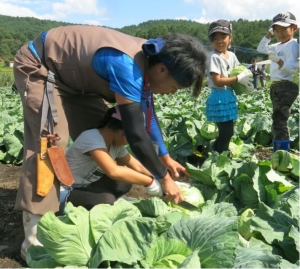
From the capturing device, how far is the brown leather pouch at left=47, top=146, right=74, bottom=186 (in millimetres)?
2586

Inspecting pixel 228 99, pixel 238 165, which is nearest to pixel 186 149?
pixel 228 99

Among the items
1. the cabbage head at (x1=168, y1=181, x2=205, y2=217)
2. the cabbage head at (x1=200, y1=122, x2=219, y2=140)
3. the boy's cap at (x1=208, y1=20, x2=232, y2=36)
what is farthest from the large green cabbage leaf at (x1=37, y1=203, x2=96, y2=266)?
the cabbage head at (x1=200, y1=122, x2=219, y2=140)

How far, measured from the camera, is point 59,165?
2613 millimetres

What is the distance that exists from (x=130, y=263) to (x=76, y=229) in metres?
0.31

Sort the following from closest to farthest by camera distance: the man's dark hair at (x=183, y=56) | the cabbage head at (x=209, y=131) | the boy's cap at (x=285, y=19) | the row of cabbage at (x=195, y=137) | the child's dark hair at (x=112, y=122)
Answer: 1. the man's dark hair at (x=183, y=56)
2. the child's dark hair at (x=112, y=122)
3. the boy's cap at (x=285, y=19)
4. the row of cabbage at (x=195, y=137)
5. the cabbage head at (x=209, y=131)

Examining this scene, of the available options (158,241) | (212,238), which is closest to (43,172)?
(158,241)

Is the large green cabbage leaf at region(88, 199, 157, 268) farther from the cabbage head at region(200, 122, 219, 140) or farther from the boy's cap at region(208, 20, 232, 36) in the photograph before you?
the cabbage head at region(200, 122, 219, 140)

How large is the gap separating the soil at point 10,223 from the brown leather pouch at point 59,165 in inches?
26.4

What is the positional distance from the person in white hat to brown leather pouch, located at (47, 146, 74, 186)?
3068 millimetres

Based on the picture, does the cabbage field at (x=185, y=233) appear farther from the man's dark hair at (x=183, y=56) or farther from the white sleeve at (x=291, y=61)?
the white sleeve at (x=291, y=61)

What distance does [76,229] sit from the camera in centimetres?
185

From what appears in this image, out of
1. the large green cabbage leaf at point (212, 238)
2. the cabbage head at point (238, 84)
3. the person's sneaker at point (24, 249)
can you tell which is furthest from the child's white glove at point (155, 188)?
the cabbage head at point (238, 84)

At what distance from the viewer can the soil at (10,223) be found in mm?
2791

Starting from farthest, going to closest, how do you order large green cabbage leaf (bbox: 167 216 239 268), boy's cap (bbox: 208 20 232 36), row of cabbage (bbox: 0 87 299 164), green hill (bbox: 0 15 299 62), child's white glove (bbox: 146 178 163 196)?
green hill (bbox: 0 15 299 62)
row of cabbage (bbox: 0 87 299 164)
boy's cap (bbox: 208 20 232 36)
child's white glove (bbox: 146 178 163 196)
large green cabbage leaf (bbox: 167 216 239 268)
